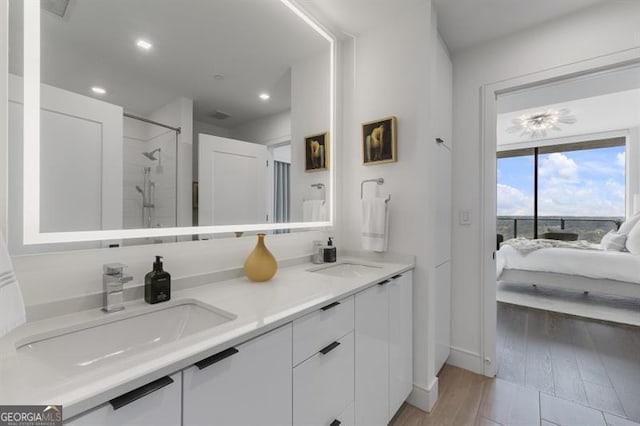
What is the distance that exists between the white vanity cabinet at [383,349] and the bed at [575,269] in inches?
126

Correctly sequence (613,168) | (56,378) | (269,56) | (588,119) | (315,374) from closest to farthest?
(56,378), (315,374), (269,56), (588,119), (613,168)

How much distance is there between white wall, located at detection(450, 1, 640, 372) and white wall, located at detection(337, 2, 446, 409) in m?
0.56

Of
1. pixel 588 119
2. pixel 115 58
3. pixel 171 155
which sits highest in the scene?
pixel 588 119

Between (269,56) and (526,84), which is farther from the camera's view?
(526,84)

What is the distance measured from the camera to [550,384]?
78.7 inches

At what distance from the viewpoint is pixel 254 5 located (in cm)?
158

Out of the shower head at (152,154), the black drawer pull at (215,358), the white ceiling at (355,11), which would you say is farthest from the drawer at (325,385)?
the white ceiling at (355,11)

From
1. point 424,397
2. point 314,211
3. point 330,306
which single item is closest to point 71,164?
point 330,306

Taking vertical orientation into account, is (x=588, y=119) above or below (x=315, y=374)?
above

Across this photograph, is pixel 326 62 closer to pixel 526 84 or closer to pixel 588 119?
pixel 526 84

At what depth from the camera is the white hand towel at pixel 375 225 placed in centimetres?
190

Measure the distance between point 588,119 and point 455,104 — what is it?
4.09 metres

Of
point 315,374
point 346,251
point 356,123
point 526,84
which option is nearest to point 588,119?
point 526,84

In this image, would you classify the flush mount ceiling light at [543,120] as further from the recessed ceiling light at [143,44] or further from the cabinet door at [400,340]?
the recessed ceiling light at [143,44]
